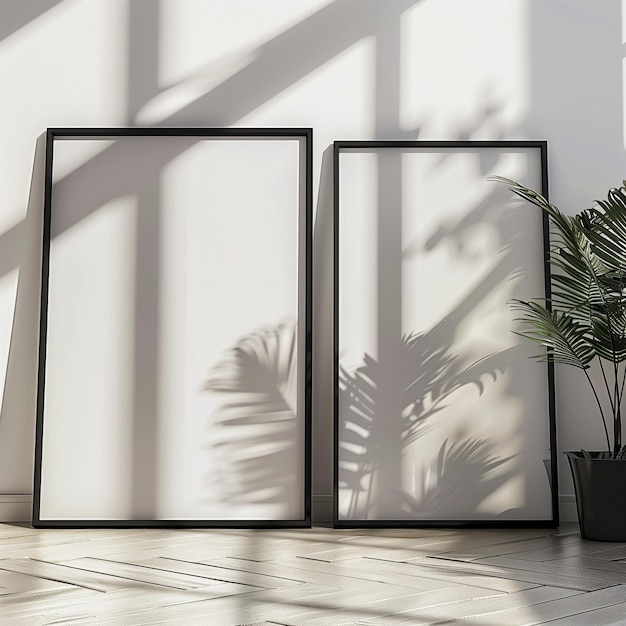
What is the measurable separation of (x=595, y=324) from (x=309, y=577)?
1215mm

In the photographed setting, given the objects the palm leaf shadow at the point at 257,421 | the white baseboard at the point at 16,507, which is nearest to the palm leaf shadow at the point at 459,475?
the palm leaf shadow at the point at 257,421

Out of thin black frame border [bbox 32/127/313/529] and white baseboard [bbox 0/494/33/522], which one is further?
white baseboard [bbox 0/494/33/522]

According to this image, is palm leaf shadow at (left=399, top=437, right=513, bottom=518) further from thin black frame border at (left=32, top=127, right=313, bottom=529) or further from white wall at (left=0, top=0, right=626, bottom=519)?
white wall at (left=0, top=0, right=626, bottom=519)

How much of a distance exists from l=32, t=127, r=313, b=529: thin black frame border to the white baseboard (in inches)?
4.5

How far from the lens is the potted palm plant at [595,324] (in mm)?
2607

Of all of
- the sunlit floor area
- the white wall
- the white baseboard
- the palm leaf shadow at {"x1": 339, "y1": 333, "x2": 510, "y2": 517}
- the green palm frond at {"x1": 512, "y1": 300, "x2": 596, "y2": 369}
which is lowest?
the sunlit floor area

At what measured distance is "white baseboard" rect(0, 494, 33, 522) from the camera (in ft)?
9.92

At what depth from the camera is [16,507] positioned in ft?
9.93

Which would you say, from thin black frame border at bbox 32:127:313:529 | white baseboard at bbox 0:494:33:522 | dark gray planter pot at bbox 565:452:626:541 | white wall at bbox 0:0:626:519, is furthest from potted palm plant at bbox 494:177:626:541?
white baseboard at bbox 0:494:33:522

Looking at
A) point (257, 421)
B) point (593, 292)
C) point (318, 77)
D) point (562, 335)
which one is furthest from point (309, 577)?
point (318, 77)

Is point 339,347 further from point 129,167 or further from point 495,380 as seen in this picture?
point 129,167

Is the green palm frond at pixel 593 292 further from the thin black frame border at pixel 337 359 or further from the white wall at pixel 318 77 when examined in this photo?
the white wall at pixel 318 77

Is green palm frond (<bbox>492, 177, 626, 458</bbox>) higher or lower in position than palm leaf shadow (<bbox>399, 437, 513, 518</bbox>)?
higher

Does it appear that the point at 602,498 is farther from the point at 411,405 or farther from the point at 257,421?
the point at 257,421
